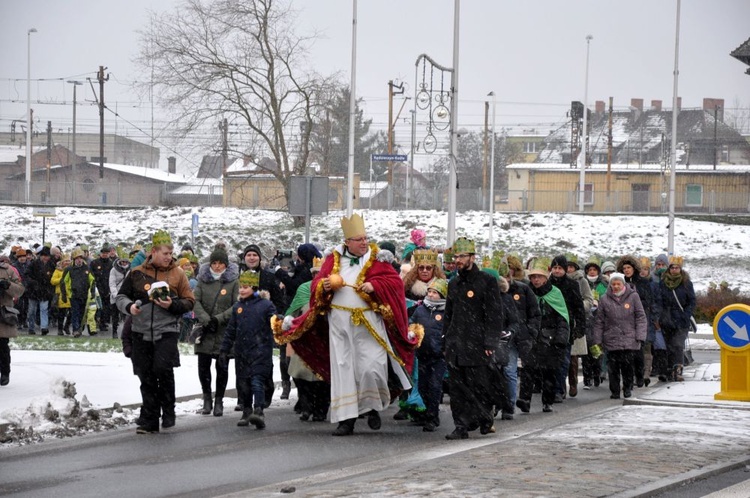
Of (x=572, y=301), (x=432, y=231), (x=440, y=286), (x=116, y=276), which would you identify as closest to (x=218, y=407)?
(x=440, y=286)

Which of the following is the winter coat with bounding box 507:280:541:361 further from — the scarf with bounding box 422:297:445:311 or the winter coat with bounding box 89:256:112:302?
the winter coat with bounding box 89:256:112:302

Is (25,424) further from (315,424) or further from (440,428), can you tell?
(440,428)

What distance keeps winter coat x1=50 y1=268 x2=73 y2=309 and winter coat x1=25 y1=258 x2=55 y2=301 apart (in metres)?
0.23

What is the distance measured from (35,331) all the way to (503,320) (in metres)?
17.2

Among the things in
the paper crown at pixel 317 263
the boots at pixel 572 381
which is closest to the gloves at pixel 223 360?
the paper crown at pixel 317 263

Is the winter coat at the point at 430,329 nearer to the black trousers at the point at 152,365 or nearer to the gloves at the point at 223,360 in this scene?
the gloves at the point at 223,360

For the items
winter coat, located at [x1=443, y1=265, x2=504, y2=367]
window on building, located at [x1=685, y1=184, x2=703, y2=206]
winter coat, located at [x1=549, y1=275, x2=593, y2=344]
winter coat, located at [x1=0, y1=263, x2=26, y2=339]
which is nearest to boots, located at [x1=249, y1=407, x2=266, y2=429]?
winter coat, located at [x1=443, y1=265, x2=504, y2=367]

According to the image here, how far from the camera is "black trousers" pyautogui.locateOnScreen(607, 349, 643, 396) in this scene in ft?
54.5

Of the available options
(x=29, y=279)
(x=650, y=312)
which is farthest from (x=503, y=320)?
(x=29, y=279)

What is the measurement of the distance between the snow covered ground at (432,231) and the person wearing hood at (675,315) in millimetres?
30247

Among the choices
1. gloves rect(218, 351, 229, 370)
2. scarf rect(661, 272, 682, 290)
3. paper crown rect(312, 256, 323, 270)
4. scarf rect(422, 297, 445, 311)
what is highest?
paper crown rect(312, 256, 323, 270)

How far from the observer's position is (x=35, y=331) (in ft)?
91.2

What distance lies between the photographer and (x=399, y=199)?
65438 mm

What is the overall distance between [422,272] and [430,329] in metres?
0.80
